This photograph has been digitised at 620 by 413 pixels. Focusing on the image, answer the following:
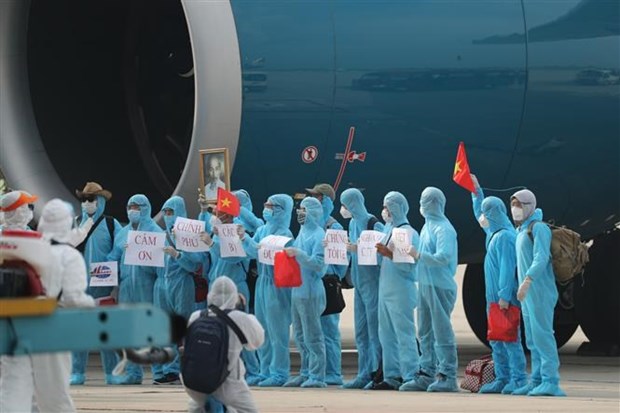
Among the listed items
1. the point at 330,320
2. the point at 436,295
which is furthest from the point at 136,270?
the point at 436,295

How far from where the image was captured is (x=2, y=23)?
14672mm

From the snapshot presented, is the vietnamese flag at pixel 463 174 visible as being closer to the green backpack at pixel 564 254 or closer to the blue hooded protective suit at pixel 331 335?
the green backpack at pixel 564 254

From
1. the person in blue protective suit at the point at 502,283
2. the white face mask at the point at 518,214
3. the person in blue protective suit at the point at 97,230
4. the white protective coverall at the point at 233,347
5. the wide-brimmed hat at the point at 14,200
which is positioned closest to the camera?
the white protective coverall at the point at 233,347

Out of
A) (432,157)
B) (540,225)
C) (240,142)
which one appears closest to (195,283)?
(240,142)

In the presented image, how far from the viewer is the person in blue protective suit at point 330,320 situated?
13.9 metres

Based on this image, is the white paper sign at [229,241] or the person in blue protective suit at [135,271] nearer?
the white paper sign at [229,241]

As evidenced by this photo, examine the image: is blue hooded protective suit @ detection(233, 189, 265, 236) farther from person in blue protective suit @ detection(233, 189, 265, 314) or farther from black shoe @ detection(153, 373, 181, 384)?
black shoe @ detection(153, 373, 181, 384)

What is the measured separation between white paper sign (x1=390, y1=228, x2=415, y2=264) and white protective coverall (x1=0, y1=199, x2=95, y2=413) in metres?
4.29

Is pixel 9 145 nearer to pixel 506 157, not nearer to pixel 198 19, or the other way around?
pixel 198 19

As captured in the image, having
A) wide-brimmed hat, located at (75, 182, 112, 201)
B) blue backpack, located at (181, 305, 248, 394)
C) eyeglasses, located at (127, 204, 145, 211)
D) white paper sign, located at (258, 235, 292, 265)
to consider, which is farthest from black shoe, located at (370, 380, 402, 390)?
blue backpack, located at (181, 305, 248, 394)

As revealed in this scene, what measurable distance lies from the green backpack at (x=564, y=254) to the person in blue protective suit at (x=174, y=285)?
295 cm

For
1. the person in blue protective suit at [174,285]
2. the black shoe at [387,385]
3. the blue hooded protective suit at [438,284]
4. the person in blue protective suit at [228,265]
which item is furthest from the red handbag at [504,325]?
the person in blue protective suit at [174,285]

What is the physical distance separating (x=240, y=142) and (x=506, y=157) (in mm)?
2299

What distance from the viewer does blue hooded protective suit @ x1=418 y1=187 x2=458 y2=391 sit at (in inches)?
507
